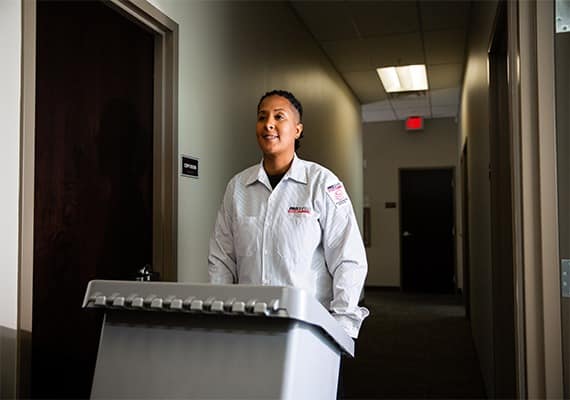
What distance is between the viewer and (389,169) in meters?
8.19

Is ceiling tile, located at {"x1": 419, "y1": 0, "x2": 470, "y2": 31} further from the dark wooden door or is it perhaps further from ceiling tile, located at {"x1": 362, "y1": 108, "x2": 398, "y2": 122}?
ceiling tile, located at {"x1": 362, "y1": 108, "x2": 398, "y2": 122}

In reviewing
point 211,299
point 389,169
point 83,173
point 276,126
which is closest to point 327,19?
point 83,173

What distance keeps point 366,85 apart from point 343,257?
194 inches

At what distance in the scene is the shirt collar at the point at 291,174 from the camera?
1.57m

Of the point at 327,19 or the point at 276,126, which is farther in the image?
the point at 327,19

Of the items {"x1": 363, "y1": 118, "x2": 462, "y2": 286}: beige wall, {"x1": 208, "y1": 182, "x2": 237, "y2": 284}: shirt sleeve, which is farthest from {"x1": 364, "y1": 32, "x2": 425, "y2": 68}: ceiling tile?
{"x1": 208, "y1": 182, "x2": 237, "y2": 284}: shirt sleeve

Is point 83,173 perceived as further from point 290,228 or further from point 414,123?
point 414,123

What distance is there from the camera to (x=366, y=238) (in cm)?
818

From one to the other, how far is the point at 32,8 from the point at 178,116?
32.7 inches

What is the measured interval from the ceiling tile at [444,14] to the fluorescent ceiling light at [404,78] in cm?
105

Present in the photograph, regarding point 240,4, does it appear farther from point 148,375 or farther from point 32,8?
point 148,375

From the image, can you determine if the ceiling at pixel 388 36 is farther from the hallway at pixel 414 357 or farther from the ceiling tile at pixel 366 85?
the hallway at pixel 414 357

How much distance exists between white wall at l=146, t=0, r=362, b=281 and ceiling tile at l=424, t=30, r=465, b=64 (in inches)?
45.7

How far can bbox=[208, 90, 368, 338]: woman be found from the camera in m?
1.49
